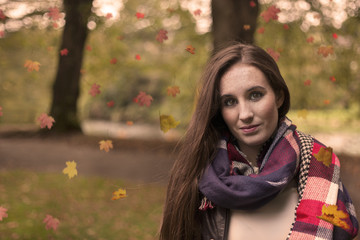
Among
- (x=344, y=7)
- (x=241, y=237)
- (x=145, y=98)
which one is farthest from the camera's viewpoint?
(x=344, y=7)

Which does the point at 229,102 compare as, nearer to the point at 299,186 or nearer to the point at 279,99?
the point at 279,99

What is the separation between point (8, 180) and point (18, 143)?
333 cm

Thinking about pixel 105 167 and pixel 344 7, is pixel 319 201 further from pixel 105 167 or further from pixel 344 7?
pixel 105 167

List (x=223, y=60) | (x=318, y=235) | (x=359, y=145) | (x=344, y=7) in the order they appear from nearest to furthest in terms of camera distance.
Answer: (x=318, y=235), (x=223, y=60), (x=344, y=7), (x=359, y=145)

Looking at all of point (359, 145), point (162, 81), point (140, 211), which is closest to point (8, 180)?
point (140, 211)

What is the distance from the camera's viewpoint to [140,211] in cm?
A: 601

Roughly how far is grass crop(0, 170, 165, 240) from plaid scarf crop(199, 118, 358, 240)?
2774mm

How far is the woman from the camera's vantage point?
1766 mm

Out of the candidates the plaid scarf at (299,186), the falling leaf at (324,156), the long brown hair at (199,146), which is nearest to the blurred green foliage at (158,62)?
the long brown hair at (199,146)

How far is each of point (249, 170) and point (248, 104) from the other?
0.33 m

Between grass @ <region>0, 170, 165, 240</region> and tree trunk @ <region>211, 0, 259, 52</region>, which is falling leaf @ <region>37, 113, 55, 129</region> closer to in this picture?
grass @ <region>0, 170, 165, 240</region>

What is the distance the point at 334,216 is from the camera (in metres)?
1.69

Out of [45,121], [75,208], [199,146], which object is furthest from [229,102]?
[75,208]

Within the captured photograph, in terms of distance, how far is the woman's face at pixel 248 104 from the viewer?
1.92 metres
